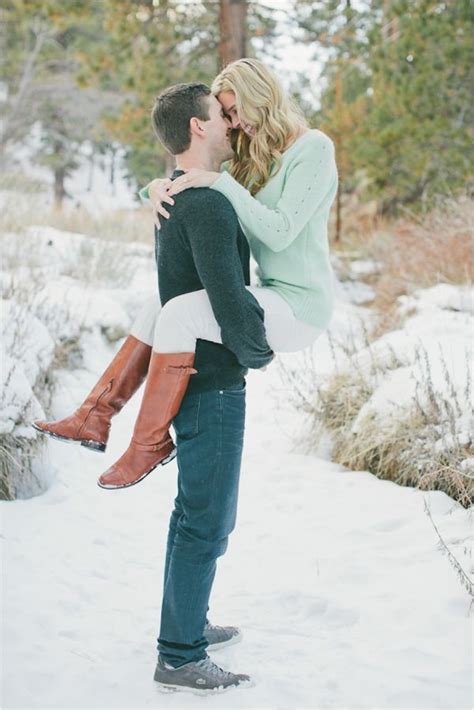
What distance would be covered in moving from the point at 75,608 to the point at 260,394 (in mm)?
3367

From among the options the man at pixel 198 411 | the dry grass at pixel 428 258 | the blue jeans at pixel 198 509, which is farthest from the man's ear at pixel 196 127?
the dry grass at pixel 428 258

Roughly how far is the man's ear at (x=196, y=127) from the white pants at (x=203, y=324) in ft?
1.51

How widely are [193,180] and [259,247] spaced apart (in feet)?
1.02

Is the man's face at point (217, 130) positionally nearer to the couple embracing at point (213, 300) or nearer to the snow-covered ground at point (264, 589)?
the couple embracing at point (213, 300)

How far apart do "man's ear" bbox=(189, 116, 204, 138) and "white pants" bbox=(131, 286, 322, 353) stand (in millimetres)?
460

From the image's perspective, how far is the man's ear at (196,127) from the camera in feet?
7.16

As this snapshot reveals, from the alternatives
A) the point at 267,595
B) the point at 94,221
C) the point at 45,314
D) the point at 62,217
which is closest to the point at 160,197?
the point at 267,595

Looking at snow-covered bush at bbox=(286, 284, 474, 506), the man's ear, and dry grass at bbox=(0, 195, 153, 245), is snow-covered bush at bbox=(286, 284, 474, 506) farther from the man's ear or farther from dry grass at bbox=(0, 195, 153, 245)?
dry grass at bbox=(0, 195, 153, 245)

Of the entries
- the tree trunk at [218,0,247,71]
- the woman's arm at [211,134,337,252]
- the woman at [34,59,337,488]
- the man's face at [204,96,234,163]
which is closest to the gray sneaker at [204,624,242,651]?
the woman at [34,59,337,488]

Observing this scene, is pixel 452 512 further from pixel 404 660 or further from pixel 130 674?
pixel 130 674

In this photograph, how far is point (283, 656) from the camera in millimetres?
2559

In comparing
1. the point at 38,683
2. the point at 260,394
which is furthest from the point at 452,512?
the point at 260,394

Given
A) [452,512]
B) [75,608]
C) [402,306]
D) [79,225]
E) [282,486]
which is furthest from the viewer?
[79,225]

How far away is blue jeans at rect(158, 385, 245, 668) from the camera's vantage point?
7.25 feet
